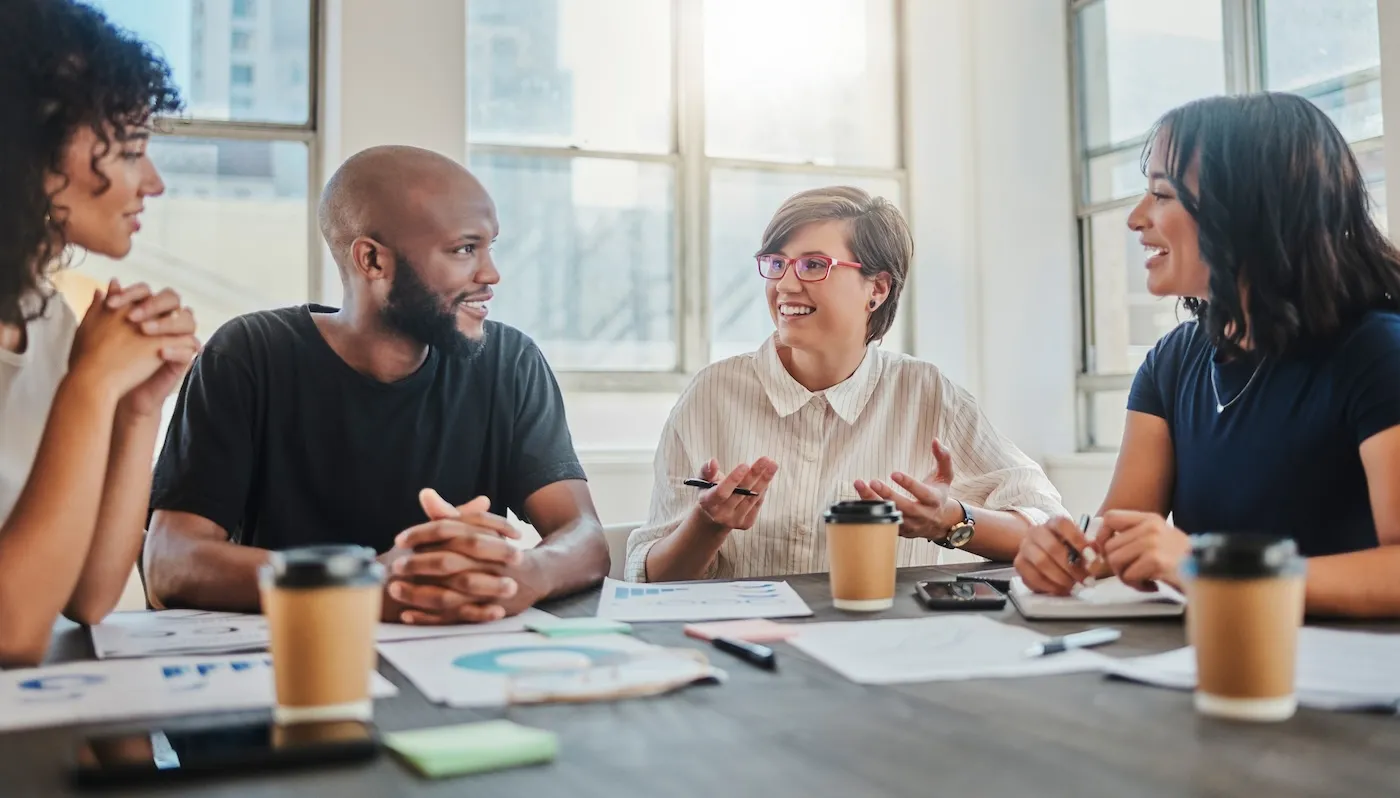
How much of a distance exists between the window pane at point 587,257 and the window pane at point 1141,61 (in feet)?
5.70

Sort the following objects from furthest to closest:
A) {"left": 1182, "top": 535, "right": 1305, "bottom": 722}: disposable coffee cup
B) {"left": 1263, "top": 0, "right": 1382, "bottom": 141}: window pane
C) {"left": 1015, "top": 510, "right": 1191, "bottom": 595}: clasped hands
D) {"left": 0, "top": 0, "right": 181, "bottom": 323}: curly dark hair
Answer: {"left": 1263, "top": 0, "right": 1382, "bottom": 141}: window pane, {"left": 0, "top": 0, "right": 181, "bottom": 323}: curly dark hair, {"left": 1015, "top": 510, "right": 1191, "bottom": 595}: clasped hands, {"left": 1182, "top": 535, "right": 1305, "bottom": 722}: disposable coffee cup

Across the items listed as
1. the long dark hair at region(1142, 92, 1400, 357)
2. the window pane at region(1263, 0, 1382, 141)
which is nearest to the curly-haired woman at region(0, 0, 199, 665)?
the long dark hair at region(1142, 92, 1400, 357)

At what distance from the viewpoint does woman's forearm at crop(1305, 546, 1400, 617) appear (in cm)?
123

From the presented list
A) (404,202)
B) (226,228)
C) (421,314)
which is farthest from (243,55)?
(421,314)

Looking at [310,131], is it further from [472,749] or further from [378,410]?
[472,749]

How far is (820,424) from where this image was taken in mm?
2244

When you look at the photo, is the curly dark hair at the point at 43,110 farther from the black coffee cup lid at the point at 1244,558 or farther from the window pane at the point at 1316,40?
the window pane at the point at 1316,40

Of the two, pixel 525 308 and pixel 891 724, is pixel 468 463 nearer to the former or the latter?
pixel 891 724

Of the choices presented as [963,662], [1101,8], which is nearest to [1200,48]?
[1101,8]

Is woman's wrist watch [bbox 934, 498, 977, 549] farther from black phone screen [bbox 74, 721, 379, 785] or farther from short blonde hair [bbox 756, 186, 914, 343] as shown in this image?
black phone screen [bbox 74, 721, 379, 785]

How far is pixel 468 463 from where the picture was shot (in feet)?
6.44

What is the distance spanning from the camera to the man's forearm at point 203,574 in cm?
144

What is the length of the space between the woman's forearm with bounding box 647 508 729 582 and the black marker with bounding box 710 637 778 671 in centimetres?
78

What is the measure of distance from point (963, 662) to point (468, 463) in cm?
114
